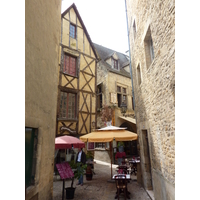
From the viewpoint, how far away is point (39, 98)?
10.1ft

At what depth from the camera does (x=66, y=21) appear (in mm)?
8922

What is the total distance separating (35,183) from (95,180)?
4.01 meters

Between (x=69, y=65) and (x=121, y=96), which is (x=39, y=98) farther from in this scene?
(x=121, y=96)

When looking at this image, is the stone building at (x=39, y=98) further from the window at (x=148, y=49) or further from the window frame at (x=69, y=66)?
the window frame at (x=69, y=66)

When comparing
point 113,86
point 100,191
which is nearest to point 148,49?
point 100,191

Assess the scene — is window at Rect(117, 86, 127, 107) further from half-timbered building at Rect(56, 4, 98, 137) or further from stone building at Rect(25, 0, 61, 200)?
stone building at Rect(25, 0, 61, 200)

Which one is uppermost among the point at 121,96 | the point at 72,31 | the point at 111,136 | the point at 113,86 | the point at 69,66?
the point at 72,31

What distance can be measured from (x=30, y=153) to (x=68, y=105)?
17.7 ft

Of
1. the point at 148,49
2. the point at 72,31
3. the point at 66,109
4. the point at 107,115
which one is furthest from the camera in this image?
the point at 107,115

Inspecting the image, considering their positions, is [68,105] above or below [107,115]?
above

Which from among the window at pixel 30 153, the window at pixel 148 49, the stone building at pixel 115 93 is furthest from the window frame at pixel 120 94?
the window at pixel 30 153

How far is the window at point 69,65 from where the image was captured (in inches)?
334
